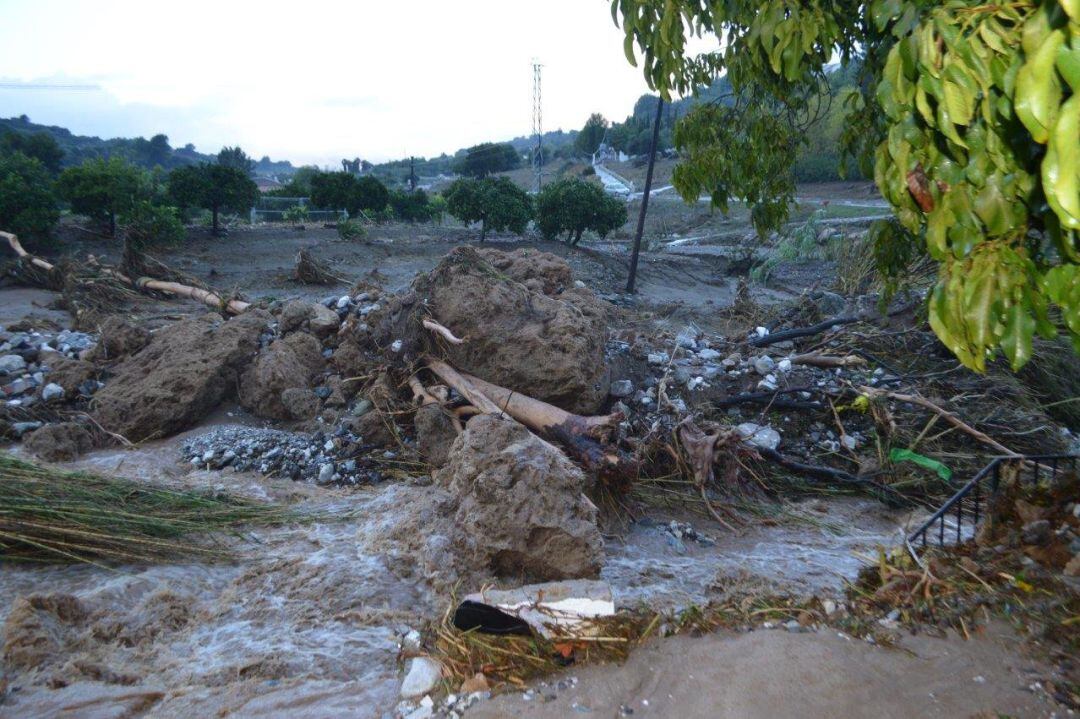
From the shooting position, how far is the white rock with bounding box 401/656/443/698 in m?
2.86

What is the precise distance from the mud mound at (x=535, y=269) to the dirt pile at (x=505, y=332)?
2.07ft

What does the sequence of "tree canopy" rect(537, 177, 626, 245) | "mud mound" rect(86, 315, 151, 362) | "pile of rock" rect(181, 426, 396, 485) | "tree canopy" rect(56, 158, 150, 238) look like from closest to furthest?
"pile of rock" rect(181, 426, 396, 485)
"mud mound" rect(86, 315, 151, 362)
"tree canopy" rect(56, 158, 150, 238)
"tree canopy" rect(537, 177, 626, 245)

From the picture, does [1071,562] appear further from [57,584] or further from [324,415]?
[324,415]

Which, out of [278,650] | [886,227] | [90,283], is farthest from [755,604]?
[90,283]

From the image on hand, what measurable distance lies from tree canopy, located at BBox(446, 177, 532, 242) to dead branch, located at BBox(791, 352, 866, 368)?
13328mm

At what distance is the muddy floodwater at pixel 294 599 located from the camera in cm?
304

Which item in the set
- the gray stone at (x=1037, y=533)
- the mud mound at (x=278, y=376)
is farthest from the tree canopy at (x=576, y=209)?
the gray stone at (x=1037, y=533)

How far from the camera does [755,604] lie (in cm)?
328

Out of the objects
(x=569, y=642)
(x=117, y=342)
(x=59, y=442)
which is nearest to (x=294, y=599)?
(x=569, y=642)

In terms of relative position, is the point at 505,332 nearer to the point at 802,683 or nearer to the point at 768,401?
the point at 768,401

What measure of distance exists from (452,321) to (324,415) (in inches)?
59.5

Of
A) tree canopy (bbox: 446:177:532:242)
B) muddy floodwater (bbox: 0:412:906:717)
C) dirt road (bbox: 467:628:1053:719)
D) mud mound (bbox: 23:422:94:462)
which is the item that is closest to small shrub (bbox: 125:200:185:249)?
tree canopy (bbox: 446:177:532:242)

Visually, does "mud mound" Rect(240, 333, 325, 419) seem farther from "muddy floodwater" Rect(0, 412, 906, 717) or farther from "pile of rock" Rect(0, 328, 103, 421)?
"pile of rock" Rect(0, 328, 103, 421)

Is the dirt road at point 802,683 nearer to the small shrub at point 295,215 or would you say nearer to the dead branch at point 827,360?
the dead branch at point 827,360
